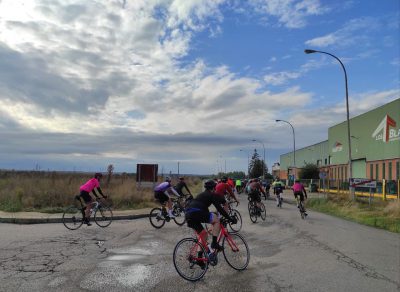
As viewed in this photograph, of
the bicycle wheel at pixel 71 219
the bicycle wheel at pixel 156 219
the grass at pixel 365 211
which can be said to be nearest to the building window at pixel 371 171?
the grass at pixel 365 211

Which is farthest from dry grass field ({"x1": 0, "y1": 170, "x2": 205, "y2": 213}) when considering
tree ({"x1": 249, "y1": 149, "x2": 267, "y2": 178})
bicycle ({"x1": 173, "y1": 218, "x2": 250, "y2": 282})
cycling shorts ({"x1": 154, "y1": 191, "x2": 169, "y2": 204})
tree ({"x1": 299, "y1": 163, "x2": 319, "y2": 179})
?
tree ({"x1": 249, "y1": 149, "x2": 267, "y2": 178})

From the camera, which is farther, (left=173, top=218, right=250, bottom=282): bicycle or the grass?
the grass

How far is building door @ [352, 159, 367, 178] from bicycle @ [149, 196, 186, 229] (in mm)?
47405

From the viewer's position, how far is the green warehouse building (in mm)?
49250

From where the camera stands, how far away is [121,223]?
16703 mm

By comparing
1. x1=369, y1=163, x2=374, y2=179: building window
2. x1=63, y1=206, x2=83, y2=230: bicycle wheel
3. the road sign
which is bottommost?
x1=63, y1=206, x2=83, y2=230: bicycle wheel

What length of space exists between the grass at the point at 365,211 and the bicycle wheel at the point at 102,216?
37.5ft

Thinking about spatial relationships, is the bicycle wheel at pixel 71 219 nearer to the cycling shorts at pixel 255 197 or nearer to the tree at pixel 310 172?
the cycling shorts at pixel 255 197

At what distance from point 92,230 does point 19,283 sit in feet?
23.6

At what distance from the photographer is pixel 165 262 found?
9.10m

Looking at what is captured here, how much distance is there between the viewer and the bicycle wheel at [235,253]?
335 inches

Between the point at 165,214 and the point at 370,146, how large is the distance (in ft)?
154

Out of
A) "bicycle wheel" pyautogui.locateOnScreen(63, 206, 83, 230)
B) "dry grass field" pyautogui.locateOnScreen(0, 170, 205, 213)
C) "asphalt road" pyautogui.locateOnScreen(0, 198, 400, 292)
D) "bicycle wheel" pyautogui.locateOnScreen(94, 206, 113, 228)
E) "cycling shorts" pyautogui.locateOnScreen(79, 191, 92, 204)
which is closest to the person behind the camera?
"asphalt road" pyautogui.locateOnScreen(0, 198, 400, 292)

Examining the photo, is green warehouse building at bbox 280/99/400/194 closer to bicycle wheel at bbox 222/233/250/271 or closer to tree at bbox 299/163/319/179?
tree at bbox 299/163/319/179
